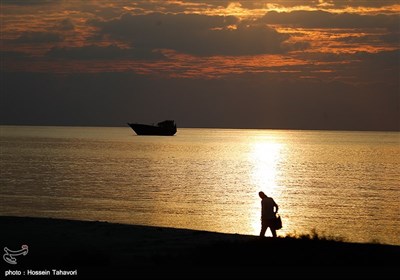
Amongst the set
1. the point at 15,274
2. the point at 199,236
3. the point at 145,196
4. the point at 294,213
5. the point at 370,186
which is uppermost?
the point at 15,274

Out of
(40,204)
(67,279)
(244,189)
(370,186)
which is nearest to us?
(67,279)

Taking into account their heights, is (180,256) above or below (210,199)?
above

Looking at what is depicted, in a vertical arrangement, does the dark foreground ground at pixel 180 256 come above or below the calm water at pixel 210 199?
above

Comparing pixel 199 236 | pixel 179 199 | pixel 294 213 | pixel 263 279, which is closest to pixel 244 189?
pixel 179 199

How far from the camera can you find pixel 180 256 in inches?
590

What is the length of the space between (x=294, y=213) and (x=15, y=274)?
29.7 meters

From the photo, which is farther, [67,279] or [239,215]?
[239,215]

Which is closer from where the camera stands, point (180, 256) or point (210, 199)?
point (180, 256)

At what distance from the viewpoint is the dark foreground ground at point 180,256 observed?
12656mm

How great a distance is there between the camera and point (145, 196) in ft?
161

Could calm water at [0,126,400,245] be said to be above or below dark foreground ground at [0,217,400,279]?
below

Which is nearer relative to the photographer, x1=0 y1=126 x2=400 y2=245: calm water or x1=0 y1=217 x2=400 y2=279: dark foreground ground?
x1=0 y1=217 x2=400 y2=279: dark foreground ground

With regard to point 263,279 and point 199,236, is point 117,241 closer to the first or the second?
point 199,236

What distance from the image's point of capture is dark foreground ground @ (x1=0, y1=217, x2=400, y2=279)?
41.5 ft
